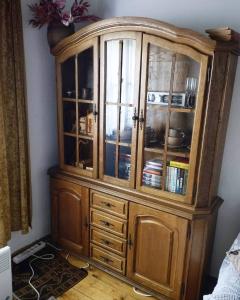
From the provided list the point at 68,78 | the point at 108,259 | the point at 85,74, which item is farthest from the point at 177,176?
the point at 68,78

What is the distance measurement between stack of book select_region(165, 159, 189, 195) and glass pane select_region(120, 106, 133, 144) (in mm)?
342

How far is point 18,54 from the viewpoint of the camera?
185 cm

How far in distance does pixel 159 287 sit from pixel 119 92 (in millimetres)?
1354

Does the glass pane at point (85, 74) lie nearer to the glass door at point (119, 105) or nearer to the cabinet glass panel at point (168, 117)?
the glass door at point (119, 105)

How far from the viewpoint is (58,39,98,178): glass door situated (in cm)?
191

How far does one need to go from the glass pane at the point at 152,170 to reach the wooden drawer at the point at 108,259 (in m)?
0.63

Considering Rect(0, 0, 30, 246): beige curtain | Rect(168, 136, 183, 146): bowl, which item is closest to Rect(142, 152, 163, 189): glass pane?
Rect(168, 136, 183, 146): bowl

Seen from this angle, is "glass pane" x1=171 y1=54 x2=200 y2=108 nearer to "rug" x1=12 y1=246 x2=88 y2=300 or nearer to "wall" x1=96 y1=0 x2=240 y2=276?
"wall" x1=96 y1=0 x2=240 y2=276

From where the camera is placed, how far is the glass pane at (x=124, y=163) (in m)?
1.87

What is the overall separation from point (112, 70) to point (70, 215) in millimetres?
1207

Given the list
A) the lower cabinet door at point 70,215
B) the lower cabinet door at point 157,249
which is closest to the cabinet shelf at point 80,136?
the lower cabinet door at point 70,215

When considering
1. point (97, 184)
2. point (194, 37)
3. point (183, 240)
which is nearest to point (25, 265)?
point (97, 184)

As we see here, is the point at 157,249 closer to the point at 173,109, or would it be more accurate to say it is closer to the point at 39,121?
the point at 173,109

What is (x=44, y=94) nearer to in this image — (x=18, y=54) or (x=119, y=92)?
(x=18, y=54)
